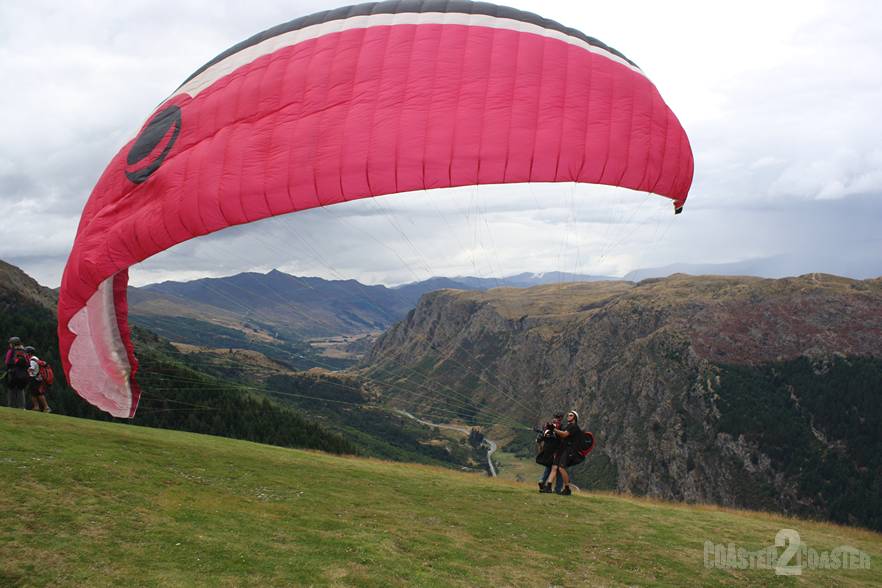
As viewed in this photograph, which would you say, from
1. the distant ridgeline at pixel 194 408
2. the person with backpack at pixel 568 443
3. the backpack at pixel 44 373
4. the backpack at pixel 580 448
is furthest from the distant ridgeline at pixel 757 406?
the backpack at pixel 44 373

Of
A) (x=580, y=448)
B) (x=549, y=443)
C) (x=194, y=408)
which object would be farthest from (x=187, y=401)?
(x=580, y=448)

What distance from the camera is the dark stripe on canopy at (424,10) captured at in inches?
551

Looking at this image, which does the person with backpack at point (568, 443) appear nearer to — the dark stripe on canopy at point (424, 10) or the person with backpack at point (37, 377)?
the dark stripe on canopy at point (424, 10)

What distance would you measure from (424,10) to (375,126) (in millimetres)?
3752

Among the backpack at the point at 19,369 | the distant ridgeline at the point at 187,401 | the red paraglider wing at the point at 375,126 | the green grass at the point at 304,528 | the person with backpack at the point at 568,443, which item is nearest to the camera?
the green grass at the point at 304,528

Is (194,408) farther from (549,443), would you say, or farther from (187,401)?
(549,443)

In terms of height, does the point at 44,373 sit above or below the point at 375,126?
below

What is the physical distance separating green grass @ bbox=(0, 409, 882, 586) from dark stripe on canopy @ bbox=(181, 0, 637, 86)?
10.6 metres

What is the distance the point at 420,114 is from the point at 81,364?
1115cm

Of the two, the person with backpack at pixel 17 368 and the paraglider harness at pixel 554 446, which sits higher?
the person with backpack at pixel 17 368

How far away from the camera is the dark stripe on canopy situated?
1400cm

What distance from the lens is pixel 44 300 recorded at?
146500mm

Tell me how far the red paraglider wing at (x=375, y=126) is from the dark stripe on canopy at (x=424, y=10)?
0.05m

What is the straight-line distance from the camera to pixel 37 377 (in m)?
18.5
